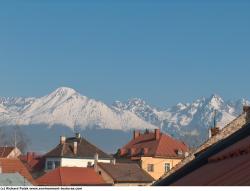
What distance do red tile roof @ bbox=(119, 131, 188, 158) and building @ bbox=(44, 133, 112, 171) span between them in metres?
12.1

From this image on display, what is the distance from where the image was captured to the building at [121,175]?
3312 inches

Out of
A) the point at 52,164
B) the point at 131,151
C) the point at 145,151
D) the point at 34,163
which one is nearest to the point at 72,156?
the point at 52,164

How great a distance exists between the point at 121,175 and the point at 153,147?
44.6 m

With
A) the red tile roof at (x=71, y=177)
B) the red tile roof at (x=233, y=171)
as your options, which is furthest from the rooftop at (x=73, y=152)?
the red tile roof at (x=233, y=171)

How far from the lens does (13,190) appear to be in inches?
364

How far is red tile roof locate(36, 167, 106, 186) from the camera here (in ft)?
240

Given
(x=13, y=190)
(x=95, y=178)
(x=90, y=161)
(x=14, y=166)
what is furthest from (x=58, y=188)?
(x=90, y=161)

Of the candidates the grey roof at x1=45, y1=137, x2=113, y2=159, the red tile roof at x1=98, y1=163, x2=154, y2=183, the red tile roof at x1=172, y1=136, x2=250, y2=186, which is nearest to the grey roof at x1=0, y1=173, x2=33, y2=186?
the red tile roof at x1=98, y1=163, x2=154, y2=183

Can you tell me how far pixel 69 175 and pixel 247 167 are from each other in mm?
63766

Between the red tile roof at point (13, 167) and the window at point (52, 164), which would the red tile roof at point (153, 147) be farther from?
the red tile roof at point (13, 167)

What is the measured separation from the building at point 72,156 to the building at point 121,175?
2439 centimetres

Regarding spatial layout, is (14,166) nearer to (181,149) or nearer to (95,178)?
(95,178)

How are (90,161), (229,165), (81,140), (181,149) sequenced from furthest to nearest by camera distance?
(181,149) → (81,140) → (90,161) → (229,165)

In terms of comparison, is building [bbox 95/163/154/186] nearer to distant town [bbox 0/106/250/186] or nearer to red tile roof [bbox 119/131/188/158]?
distant town [bbox 0/106/250/186]
